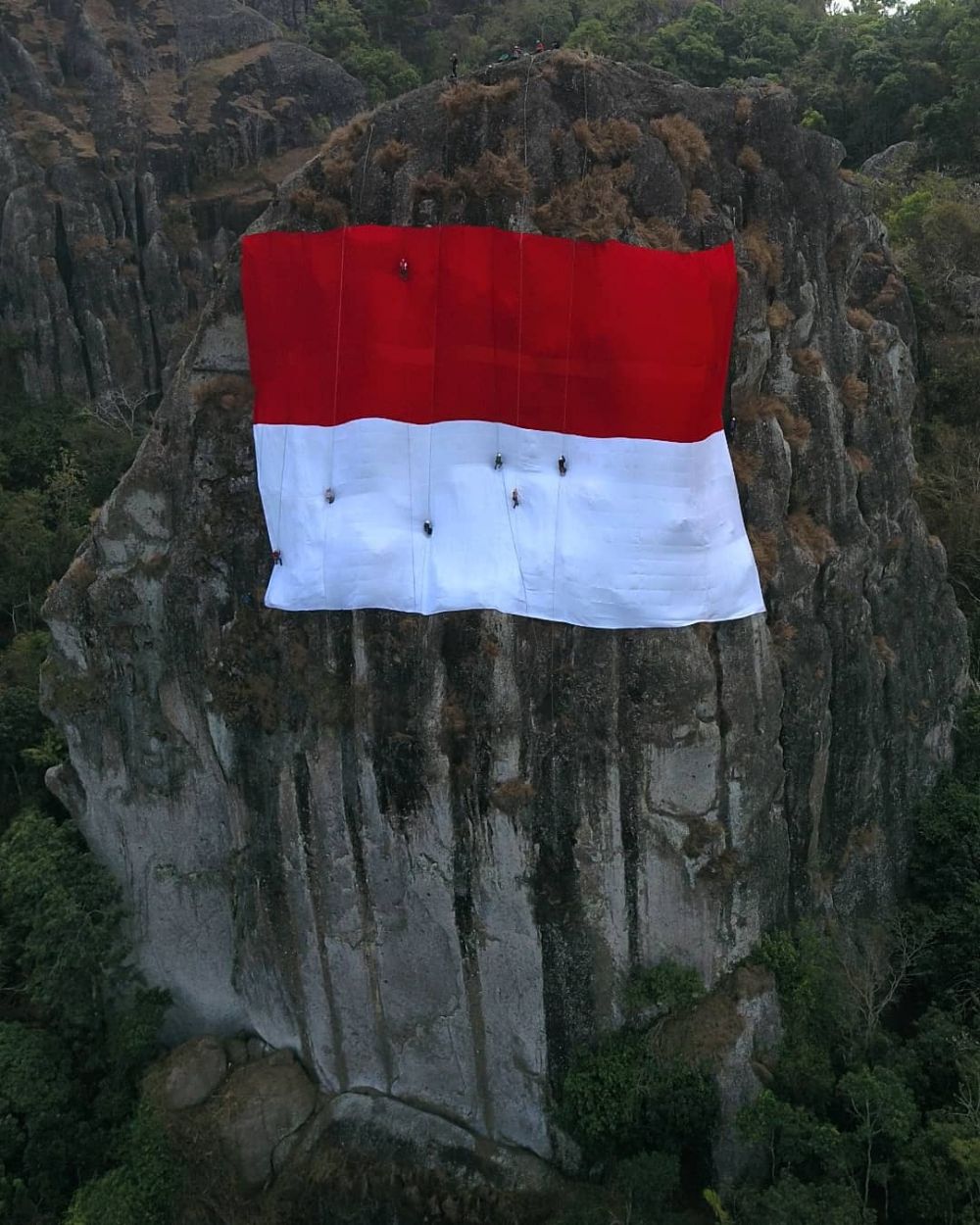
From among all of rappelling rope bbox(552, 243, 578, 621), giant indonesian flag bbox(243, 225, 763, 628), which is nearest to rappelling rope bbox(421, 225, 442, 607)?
giant indonesian flag bbox(243, 225, 763, 628)

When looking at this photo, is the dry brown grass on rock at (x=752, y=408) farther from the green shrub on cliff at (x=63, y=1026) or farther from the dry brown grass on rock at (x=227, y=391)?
the green shrub on cliff at (x=63, y=1026)

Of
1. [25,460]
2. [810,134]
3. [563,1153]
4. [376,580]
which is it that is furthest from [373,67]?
[563,1153]

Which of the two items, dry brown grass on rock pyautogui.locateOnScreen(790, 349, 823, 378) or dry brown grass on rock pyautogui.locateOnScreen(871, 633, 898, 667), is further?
dry brown grass on rock pyautogui.locateOnScreen(871, 633, 898, 667)

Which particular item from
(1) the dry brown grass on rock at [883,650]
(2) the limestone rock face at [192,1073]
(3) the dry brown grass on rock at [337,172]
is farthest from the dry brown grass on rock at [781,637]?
(2) the limestone rock face at [192,1073]

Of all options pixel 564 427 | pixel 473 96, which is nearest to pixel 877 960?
pixel 564 427

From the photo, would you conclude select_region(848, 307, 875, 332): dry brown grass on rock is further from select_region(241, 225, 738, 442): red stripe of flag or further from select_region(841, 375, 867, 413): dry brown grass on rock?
select_region(241, 225, 738, 442): red stripe of flag

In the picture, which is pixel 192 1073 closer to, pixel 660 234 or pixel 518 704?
pixel 518 704

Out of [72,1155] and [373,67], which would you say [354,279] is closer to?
[72,1155]
